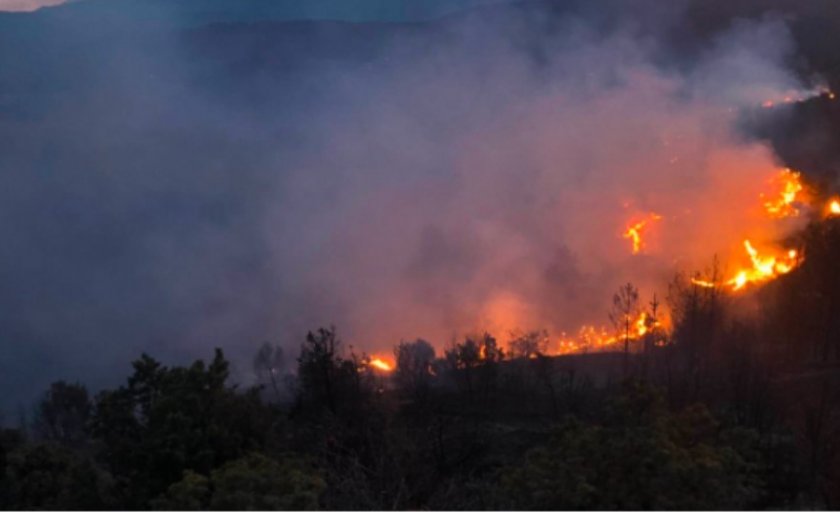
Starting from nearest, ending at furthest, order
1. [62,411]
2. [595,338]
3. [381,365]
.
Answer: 1. [62,411]
2. [381,365]
3. [595,338]

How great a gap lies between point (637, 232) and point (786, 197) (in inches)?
254

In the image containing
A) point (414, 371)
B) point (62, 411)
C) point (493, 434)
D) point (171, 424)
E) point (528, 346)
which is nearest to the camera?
point (171, 424)

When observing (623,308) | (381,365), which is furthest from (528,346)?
(381,365)

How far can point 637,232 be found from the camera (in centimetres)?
3909

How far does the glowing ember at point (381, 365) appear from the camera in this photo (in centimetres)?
2945

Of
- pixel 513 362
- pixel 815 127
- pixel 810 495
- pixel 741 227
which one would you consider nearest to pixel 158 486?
pixel 810 495

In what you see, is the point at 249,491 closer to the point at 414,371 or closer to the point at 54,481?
the point at 54,481

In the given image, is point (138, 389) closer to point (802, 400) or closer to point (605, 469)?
point (605, 469)

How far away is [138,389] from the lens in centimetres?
1078

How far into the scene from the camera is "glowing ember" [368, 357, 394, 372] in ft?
96.6

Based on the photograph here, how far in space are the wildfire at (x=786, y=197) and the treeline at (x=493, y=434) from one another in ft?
35.2

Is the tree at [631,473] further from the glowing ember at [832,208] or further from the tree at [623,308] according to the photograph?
the glowing ember at [832,208]

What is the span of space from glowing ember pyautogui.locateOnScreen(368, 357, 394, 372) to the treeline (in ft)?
12.3

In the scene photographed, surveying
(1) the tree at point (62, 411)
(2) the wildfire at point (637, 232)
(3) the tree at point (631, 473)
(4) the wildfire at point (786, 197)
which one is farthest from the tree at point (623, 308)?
(3) the tree at point (631, 473)
